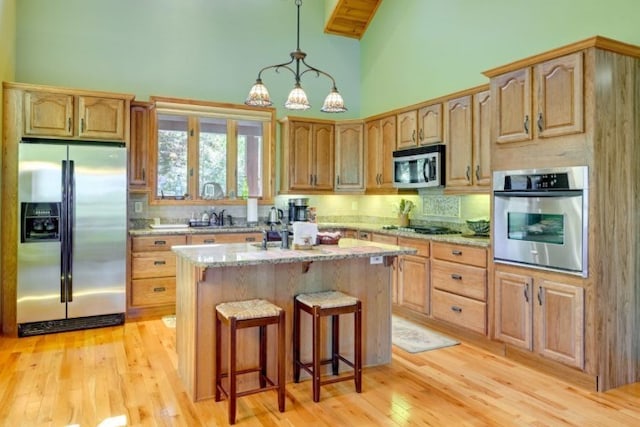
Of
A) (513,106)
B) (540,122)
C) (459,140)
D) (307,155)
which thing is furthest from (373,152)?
(540,122)

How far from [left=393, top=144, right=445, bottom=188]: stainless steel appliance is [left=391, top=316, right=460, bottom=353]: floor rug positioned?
58.5 inches

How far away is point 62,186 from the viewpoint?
4359 millimetres

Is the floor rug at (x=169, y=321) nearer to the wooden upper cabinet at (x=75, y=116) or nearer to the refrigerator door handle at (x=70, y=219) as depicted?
the refrigerator door handle at (x=70, y=219)

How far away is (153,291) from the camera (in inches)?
192

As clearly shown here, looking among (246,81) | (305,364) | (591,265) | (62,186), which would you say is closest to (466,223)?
(591,265)

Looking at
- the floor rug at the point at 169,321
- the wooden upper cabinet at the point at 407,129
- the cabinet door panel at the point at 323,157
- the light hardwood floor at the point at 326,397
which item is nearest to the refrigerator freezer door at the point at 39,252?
the light hardwood floor at the point at 326,397

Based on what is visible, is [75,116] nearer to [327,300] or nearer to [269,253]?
[269,253]

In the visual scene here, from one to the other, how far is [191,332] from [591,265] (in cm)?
270

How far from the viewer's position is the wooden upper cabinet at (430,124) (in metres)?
4.76

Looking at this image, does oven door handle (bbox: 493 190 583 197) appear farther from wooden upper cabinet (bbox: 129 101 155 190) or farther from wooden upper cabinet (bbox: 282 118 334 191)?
wooden upper cabinet (bbox: 129 101 155 190)

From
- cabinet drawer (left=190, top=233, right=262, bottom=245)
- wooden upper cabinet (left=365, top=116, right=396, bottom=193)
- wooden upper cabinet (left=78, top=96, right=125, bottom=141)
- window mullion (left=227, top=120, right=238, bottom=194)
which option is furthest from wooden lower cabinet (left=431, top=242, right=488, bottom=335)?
wooden upper cabinet (left=78, top=96, right=125, bottom=141)

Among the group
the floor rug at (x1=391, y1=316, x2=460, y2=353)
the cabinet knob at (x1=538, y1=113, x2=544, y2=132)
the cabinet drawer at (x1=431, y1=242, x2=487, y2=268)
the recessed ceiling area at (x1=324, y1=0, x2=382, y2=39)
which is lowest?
the floor rug at (x1=391, y1=316, x2=460, y2=353)

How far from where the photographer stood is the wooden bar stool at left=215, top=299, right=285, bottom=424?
2605mm

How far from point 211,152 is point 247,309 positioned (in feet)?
10.9
